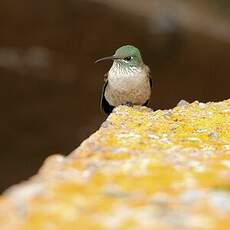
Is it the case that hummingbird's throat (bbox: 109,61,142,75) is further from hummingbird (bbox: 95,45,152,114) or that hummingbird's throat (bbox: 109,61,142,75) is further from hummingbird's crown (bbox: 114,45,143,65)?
hummingbird's crown (bbox: 114,45,143,65)

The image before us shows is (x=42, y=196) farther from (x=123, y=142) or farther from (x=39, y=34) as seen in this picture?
(x=39, y=34)

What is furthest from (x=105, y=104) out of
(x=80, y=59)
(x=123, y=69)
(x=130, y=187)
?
(x=80, y=59)

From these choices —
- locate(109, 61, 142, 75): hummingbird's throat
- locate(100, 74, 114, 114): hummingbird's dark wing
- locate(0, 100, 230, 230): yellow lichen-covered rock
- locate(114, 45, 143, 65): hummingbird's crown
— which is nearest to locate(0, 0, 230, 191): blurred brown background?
locate(100, 74, 114, 114): hummingbird's dark wing

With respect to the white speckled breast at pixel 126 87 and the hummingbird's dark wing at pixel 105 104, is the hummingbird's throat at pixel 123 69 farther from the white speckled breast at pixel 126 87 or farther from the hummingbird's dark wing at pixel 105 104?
the hummingbird's dark wing at pixel 105 104

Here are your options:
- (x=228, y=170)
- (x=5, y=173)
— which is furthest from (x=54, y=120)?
(x=228, y=170)

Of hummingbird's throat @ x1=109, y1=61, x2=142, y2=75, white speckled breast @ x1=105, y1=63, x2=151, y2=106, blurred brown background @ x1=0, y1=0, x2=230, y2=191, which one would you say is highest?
hummingbird's throat @ x1=109, y1=61, x2=142, y2=75

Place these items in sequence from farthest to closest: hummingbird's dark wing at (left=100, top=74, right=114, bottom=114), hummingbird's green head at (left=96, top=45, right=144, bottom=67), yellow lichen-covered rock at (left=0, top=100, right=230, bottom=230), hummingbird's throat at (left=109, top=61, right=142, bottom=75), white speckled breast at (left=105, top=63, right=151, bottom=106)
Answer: hummingbird's dark wing at (left=100, top=74, right=114, bottom=114) → hummingbird's green head at (left=96, top=45, right=144, bottom=67) → hummingbird's throat at (left=109, top=61, right=142, bottom=75) → white speckled breast at (left=105, top=63, right=151, bottom=106) → yellow lichen-covered rock at (left=0, top=100, right=230, bottom=230)

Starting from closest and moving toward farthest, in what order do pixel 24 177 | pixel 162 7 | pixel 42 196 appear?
pixel 42 196 → pixel 24 177 → pixel 162 7

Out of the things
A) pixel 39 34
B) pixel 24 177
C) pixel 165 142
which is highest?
pixel 165 142
